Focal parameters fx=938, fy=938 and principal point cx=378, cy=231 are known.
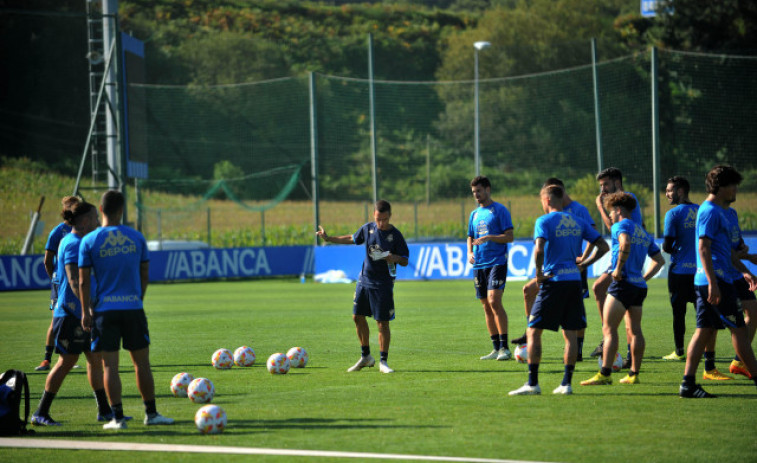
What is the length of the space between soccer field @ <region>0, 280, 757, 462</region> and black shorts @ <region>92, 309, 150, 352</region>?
739mm

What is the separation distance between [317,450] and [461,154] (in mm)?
49583

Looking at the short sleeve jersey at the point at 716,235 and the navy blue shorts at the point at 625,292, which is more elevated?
the short sleeve jersey at the point at 716,235

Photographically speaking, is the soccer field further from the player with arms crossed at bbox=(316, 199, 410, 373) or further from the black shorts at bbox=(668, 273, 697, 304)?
the black shorts at bbox=(668, 273, 697, 304)

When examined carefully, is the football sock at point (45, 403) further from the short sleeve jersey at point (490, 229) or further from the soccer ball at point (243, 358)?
the short sleeve jersey at point (490, 229)

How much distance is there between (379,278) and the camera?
450 inches

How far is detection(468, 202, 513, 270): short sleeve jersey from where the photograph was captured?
39.7ft

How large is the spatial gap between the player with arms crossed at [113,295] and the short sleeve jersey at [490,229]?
5356 millimetres

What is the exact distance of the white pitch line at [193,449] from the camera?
6.68m

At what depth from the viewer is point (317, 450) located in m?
7.05

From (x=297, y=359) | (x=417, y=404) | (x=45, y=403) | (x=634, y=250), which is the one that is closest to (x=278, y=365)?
(x=297, y=359)

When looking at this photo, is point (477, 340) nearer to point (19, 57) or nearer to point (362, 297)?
point (362, 297)

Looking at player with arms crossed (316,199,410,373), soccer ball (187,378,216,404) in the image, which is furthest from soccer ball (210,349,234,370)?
soccer ball (187,378,216,404)

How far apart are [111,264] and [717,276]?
17.9 feet

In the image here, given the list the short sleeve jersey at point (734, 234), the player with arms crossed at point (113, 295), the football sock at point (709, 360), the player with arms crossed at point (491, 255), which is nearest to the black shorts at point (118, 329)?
the player with arms crossed at point (113, 295)
